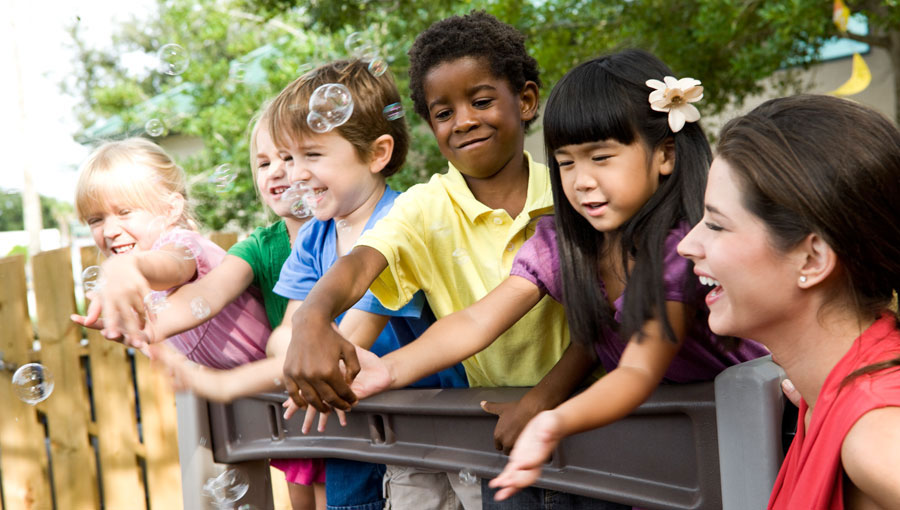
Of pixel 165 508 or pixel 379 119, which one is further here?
pixel 165 508

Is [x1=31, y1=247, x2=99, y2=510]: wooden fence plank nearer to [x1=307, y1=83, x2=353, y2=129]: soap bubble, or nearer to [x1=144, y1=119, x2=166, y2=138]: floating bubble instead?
[x1=144, y1=119, x2=166, y2=138]: floating bubble

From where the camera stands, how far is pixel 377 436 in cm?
202

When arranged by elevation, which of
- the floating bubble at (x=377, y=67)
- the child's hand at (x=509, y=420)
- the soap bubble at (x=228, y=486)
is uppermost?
the floating bubble at (x=377, y=67)

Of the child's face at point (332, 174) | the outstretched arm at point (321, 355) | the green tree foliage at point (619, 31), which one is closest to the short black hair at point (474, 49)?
the child's face at point (332, 174)

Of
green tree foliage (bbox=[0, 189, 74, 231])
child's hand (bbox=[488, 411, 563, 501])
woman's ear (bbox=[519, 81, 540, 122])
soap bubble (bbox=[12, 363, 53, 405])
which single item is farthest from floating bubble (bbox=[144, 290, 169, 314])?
green tree foliage (bbox=[0, 189, 74, 231])

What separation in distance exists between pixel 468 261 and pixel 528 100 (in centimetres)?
47

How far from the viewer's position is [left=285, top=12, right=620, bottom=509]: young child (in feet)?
6.37

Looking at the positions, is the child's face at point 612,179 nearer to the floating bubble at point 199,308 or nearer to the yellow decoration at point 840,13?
the floating bubble at point 199,308

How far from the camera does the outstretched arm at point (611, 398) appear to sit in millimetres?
1338

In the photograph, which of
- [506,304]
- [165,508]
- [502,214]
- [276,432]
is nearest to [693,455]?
[506,304]

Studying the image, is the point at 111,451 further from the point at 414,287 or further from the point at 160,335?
the point at 414,287

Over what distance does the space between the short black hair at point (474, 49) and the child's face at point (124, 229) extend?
941 millimetres

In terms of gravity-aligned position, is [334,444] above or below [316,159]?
below

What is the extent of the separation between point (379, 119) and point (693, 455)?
1.28 metres
